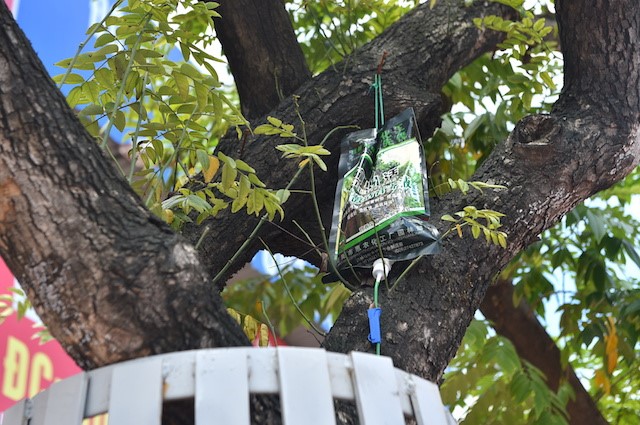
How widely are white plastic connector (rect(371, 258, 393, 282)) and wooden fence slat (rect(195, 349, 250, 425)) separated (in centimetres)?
70

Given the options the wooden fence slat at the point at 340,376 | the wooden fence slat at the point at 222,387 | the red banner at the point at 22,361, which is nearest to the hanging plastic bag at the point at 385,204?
the wooden fence slat at the point at 340,376

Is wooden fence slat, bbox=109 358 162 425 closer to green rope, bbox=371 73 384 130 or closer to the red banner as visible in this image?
green rope, bbox=371 73 384 130

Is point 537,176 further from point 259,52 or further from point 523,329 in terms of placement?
point 523,329

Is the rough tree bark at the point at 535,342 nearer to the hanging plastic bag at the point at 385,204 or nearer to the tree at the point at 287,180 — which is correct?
the tree at the point at 287,180

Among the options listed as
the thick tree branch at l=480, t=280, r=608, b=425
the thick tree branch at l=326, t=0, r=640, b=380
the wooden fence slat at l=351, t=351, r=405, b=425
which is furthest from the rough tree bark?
the wooden fence slat at l=351, t=351, r=405, b=425

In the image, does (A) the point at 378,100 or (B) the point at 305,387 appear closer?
(B) the point at 305,387

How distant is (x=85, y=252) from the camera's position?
4.66ft

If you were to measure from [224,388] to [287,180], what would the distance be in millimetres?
1153

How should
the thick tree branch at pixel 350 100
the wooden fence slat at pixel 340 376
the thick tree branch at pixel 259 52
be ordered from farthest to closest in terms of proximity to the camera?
the thick tree branch at pixel 259 52 < the thick tree branch at pixel 350 100 < the wooden fence slat at pixel 340 376

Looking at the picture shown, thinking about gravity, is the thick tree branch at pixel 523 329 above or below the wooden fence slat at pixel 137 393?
below

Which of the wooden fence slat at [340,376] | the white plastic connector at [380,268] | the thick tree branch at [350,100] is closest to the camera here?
the wooden fence slat at [340,376]

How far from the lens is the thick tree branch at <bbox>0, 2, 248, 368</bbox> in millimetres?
1398

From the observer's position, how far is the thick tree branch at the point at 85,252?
4.59 feet

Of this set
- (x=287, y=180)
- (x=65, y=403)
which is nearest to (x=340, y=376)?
(x=65, y=403)
